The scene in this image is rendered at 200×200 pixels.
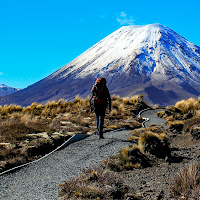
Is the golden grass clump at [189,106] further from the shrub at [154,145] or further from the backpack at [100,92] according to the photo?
the shrub at [154,145]

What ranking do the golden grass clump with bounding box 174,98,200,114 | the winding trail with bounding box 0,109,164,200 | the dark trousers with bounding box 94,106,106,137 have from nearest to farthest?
the winding trail with bounding box 0,109,164,200 → the dark trousers with bounding box 94,106,106,137 → the golden grass clump with bounding box 174,98,200,114

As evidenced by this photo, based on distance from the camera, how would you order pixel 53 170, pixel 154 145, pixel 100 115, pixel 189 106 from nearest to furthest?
1. pixel 53 170
2. pixel 154 145
3. pixel 100 115
4. pixel 189 106

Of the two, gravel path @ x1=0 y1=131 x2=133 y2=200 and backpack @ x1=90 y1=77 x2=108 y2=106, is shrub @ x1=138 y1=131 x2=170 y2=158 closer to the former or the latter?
gravel path @ x1=0 y1=131 x2=133 y2=200

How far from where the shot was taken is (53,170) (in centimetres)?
612

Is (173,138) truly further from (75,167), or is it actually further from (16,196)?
(16,196)

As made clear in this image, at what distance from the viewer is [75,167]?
20.5ft

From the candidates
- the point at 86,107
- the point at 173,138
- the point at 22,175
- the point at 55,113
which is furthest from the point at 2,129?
the point at 86,107

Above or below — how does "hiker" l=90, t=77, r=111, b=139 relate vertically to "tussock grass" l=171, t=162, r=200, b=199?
above

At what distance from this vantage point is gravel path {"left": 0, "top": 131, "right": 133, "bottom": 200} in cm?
476

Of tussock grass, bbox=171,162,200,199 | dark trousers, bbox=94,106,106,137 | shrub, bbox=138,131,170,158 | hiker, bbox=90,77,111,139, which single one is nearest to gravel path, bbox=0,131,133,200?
dark trousers, bbox=94,106,106,137

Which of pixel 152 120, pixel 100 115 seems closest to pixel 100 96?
pixel 100 115

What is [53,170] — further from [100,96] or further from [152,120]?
[152,120]

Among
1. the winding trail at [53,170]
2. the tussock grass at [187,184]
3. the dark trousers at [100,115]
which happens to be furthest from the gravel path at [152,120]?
the tussock grass at [187,184]

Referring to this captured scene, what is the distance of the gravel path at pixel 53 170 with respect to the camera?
4.76m
